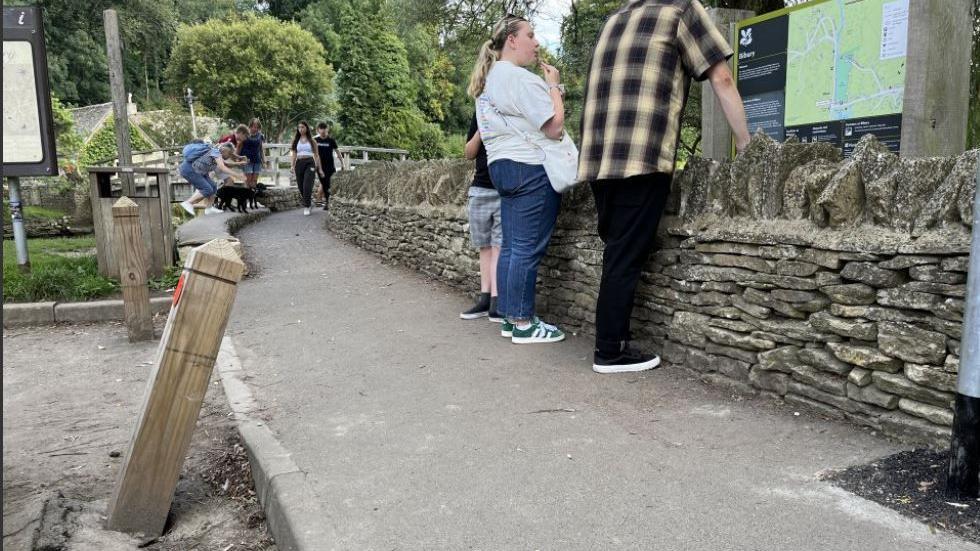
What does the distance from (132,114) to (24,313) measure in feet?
142

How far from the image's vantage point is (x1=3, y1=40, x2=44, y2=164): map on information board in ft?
22.6

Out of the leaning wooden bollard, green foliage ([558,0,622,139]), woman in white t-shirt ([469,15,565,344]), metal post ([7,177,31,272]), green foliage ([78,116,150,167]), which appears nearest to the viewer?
the leaning wooden bollard

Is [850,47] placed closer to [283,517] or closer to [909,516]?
[909,516]

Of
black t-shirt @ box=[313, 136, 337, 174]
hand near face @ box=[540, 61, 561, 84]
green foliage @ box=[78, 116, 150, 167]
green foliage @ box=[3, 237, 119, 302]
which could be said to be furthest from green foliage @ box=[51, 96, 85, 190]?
hand near face @ box=[540, 61, 561, 84]

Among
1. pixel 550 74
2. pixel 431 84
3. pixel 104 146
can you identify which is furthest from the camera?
pixel 431 84

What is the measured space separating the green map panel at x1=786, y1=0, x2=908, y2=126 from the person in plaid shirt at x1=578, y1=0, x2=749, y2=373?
3.10ft

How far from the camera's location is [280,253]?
1102 centimetres

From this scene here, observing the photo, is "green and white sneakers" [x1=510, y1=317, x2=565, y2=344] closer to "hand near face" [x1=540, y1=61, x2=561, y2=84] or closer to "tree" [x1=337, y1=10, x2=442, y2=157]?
"hand near face" [x1=540, y1=61, x2=561, y2=84]

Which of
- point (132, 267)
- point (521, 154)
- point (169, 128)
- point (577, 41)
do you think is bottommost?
point (132, 267)

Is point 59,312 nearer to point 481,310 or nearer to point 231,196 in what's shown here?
point 481,310

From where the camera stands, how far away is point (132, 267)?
6.16 metres

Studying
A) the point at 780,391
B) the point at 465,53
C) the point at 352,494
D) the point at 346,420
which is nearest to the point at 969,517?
the point at 780,391

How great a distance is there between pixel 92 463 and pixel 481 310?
3.27 m

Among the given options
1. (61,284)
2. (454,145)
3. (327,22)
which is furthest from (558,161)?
(327,22)
